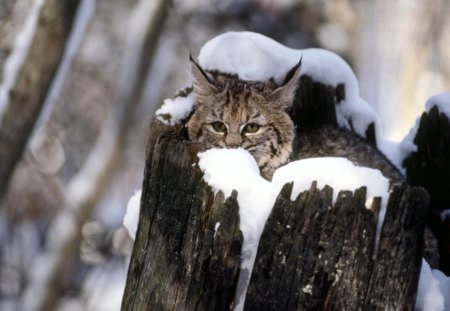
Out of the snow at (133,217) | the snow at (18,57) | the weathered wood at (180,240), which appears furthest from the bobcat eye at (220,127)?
the snow at (18,57)

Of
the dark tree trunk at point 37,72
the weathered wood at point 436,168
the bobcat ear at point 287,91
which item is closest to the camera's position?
the weathered wood at point 436,168

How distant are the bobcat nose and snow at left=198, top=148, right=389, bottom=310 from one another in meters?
1.48

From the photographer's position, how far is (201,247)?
8.08 ft

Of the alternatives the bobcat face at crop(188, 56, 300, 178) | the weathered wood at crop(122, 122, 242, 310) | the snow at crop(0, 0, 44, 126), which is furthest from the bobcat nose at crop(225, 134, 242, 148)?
the snow at crop(0, 0, 44, 126)

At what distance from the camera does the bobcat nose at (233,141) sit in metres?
4.03

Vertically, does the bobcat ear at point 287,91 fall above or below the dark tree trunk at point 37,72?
below

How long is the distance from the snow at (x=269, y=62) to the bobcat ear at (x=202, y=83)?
7cm

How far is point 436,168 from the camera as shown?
12.4ft

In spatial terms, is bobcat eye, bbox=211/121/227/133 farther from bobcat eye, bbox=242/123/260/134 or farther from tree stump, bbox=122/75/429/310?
tree stump, bbox=122/75/429/310

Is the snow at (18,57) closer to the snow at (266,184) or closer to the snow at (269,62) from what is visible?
the snow at (269,62)

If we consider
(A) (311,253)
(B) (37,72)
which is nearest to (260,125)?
(A) (311,253)

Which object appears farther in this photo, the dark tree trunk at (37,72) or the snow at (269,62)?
the dark tree trunk at (37,72)

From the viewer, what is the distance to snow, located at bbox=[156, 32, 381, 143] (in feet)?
13.3

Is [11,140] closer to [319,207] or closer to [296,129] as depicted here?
[296,129]
